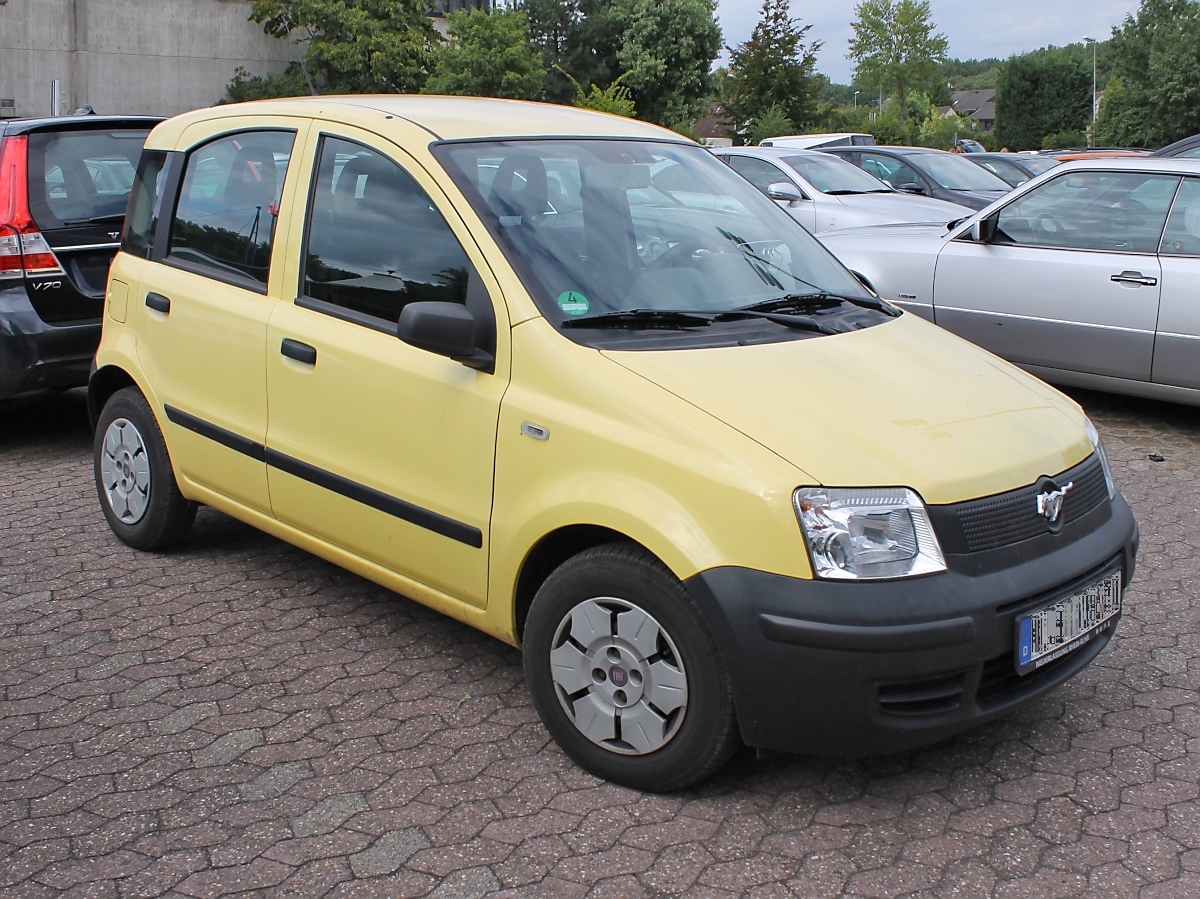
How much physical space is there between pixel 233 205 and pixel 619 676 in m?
2.36

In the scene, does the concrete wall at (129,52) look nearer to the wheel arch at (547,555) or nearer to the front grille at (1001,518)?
the wheel arch at (547,555)

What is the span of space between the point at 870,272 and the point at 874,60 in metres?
71.2

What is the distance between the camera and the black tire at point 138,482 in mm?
4719

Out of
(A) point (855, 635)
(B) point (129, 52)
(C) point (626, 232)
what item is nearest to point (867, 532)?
(A) point (855, 635)

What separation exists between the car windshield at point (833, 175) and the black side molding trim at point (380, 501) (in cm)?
937

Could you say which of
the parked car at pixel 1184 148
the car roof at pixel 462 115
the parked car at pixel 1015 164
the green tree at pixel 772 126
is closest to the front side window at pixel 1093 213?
the car roof at pixel 462 115

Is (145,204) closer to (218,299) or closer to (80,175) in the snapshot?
(218,299)

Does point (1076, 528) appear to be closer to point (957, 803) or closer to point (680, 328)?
point (957, 803)

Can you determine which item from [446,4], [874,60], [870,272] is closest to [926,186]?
[870,272]

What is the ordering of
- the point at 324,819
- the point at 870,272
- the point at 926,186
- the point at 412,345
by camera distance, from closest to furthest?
the point at 324,819, the point at 412,345, the point at 870,272, the point at 926,186

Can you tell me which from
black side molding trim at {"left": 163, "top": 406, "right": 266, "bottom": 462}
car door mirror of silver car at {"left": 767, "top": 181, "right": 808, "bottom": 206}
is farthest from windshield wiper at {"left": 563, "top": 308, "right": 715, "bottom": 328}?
car door mirror of silver car at {"left": 767, "top": 181, "right": 808, "bottom": 206}

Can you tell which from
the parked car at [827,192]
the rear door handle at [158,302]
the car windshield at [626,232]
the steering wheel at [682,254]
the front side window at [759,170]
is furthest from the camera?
the front side window at [759,170]

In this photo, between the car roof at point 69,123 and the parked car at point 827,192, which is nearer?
the car roof at point 69,123

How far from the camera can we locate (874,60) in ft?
243
